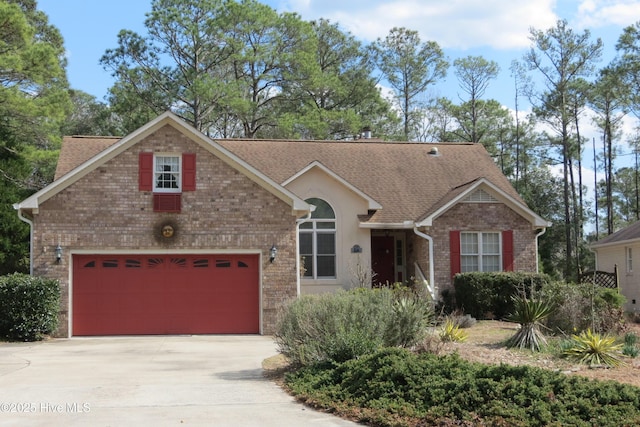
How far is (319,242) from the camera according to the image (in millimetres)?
24344

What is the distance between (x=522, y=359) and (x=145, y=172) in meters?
11.5

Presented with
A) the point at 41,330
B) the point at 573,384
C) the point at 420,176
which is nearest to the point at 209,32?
the point at 420,176

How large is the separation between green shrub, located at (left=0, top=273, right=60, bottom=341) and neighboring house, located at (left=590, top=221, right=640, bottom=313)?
1949cm

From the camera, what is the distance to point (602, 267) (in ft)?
104

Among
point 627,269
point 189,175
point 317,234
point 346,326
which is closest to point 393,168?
point 317,234

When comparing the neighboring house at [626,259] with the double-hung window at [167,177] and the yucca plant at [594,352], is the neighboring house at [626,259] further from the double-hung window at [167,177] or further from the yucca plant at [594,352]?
the double-hung window at [167,177]

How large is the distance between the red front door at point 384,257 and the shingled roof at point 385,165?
67.9 inches

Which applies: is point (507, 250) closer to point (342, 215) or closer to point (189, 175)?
point (342, 215)

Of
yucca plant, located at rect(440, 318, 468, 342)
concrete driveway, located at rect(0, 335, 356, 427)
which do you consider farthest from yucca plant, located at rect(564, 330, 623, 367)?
concrete driveway, located at rect(0, 335, 356, 427)

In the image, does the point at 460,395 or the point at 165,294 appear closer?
the point at 460,395

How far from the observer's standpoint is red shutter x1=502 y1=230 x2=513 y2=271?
24156 millimetres

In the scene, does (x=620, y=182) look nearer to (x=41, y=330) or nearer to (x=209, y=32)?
(x=209, y=32)

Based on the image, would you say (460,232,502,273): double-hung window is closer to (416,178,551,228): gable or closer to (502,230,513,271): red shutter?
(502,230,513,271): red shutter

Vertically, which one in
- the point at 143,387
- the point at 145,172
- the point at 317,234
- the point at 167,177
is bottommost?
the point at 143,387
